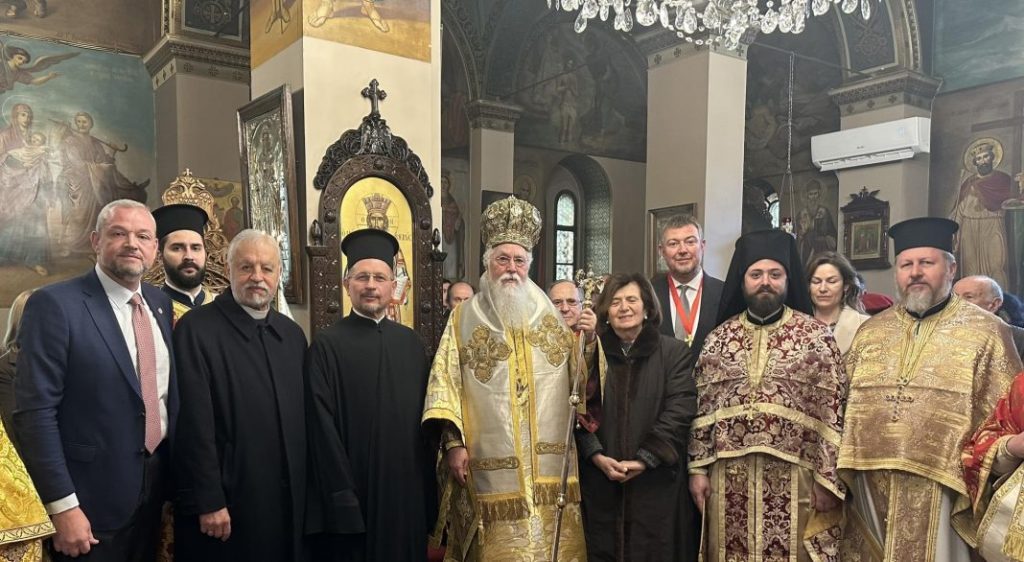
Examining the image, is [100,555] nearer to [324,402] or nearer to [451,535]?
[324,402]

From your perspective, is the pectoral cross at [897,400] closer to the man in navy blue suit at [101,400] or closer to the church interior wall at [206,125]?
the man in navy blue suit at [101,400]

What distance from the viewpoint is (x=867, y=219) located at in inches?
486

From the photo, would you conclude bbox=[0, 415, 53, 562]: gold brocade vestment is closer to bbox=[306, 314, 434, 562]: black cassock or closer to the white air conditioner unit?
bbox=[306, 314, 434, 562]: black cassock

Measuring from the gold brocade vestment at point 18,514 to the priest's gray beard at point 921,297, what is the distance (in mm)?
3573

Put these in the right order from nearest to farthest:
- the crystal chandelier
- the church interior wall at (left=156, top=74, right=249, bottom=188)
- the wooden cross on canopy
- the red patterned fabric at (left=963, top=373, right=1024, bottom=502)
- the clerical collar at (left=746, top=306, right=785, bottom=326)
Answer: the red patterned fabric at (left=963, top=373, right=1024, bottom=502) < the clerical collar at (left=746, top=306, right=785, bottom=326) < the wooden cross on canopy < the crystal chandelier < the church interior wall at (left=156, top=74, right=249, bottom=188)

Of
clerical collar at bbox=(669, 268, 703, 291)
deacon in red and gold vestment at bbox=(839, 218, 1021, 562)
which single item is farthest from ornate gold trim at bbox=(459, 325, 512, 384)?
deacon in red and gold vestment at bbox=(839, 218, 1021, 562)

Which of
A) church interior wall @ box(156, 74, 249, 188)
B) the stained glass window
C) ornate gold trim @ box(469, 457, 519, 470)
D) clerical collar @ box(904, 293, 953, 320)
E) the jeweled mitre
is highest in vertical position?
→ church interior wall @ box(156, 74, 249, 188)

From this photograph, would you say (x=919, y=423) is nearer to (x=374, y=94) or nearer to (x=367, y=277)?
(x=367, y=277)

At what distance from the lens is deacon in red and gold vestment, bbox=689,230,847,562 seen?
11.7 feet

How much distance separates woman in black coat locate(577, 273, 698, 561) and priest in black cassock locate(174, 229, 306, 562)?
54.7 inches

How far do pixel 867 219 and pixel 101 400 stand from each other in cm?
1189

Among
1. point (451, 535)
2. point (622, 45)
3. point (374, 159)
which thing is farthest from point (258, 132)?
point (622, 45)

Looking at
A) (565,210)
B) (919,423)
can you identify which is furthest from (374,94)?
(565,210)

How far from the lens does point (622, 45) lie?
15164 millimetres
